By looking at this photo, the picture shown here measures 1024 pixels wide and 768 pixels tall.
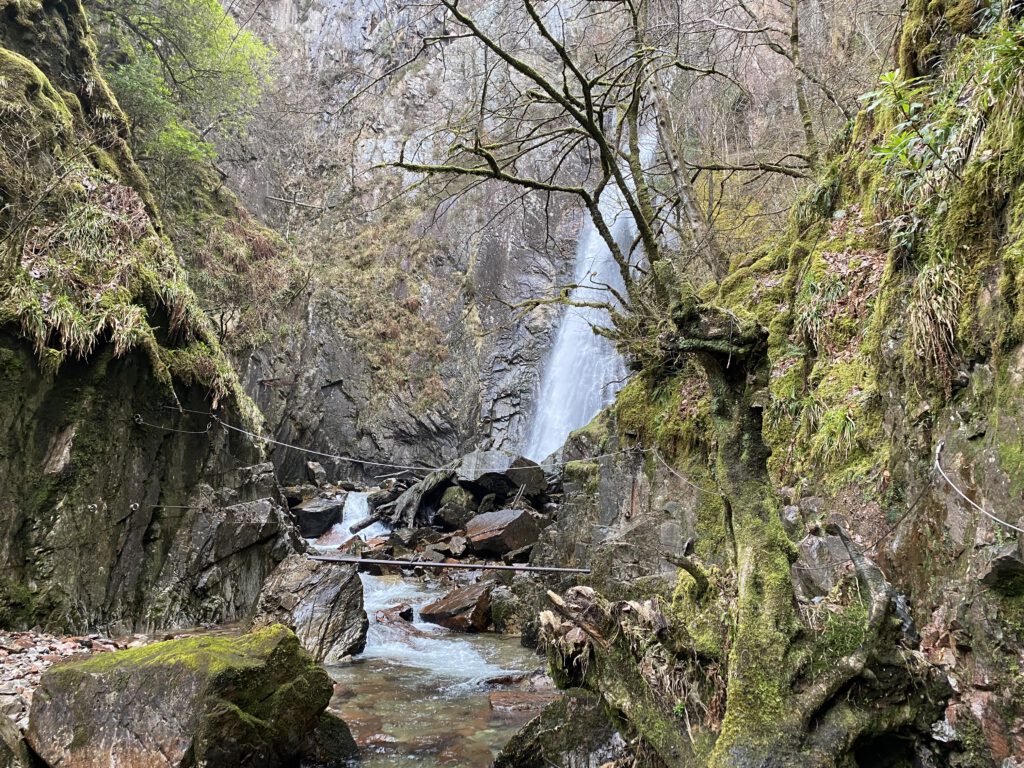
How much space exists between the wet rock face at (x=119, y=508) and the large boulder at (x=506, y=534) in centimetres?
401

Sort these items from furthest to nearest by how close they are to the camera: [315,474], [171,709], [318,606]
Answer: [315,474] < [318,606] < [171,709]

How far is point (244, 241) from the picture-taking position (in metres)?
18.0

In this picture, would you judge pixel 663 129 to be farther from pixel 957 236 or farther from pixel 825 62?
pixel 957 236

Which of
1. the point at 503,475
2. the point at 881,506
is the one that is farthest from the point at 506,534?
the point at 881,506

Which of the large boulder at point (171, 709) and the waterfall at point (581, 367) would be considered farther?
the waterfall at point (581, 367)

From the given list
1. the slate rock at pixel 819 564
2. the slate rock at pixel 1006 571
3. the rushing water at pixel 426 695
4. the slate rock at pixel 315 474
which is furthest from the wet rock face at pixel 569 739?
the slate rock at pixel 315 474

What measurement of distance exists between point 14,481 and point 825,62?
46.2 feet

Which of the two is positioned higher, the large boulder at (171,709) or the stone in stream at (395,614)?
the large boulder at (171,709)

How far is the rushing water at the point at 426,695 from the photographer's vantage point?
4676mm

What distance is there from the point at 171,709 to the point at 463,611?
215 inches

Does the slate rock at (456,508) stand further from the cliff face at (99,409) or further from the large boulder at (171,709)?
the large boulder at (171,709)

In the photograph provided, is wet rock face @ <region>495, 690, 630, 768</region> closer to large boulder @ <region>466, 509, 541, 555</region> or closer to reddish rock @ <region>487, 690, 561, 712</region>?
reddish rock @ <region>487, 690, 561, 712</region>

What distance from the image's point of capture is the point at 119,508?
660 centimetres

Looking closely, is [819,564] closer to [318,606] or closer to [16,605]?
[318,606]
